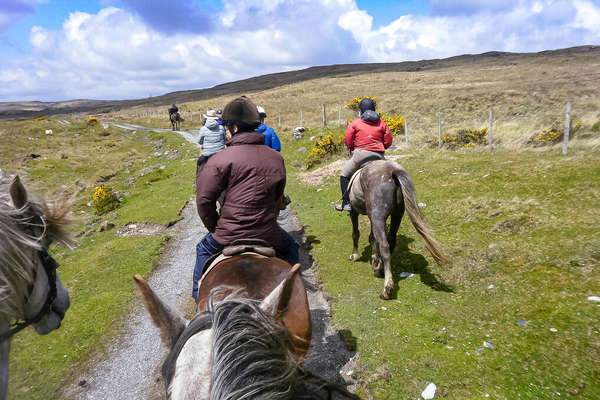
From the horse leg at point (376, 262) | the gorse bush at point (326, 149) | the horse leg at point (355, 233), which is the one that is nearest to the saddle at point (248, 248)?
the horse leg at point (376, 262)

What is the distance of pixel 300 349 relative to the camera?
89.5 inches

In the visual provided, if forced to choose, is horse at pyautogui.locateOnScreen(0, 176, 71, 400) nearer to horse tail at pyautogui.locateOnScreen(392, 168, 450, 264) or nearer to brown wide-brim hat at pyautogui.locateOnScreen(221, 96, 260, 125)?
brown wide-brim hat at pyautogui.locateOnScreen(221, 96, 260, 125)

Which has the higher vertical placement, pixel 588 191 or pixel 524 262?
pixel 588 191

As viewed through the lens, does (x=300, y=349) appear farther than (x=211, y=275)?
No

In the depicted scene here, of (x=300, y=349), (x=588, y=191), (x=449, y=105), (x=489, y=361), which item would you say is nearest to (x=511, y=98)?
(x=449, y=105)

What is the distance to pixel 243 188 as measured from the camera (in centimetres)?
308

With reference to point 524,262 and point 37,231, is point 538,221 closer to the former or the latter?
point 524,262

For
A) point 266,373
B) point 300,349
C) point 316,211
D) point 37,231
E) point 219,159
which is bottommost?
point 316,211

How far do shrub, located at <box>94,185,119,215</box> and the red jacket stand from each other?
37.5 ft

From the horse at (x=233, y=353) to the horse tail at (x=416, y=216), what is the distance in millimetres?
3974

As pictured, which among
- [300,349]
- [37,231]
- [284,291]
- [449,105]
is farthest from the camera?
[449,105]

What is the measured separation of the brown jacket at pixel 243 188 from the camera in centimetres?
306

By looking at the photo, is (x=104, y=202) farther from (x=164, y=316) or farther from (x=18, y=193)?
(x=164, y=316)

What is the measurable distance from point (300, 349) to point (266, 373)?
76cm
